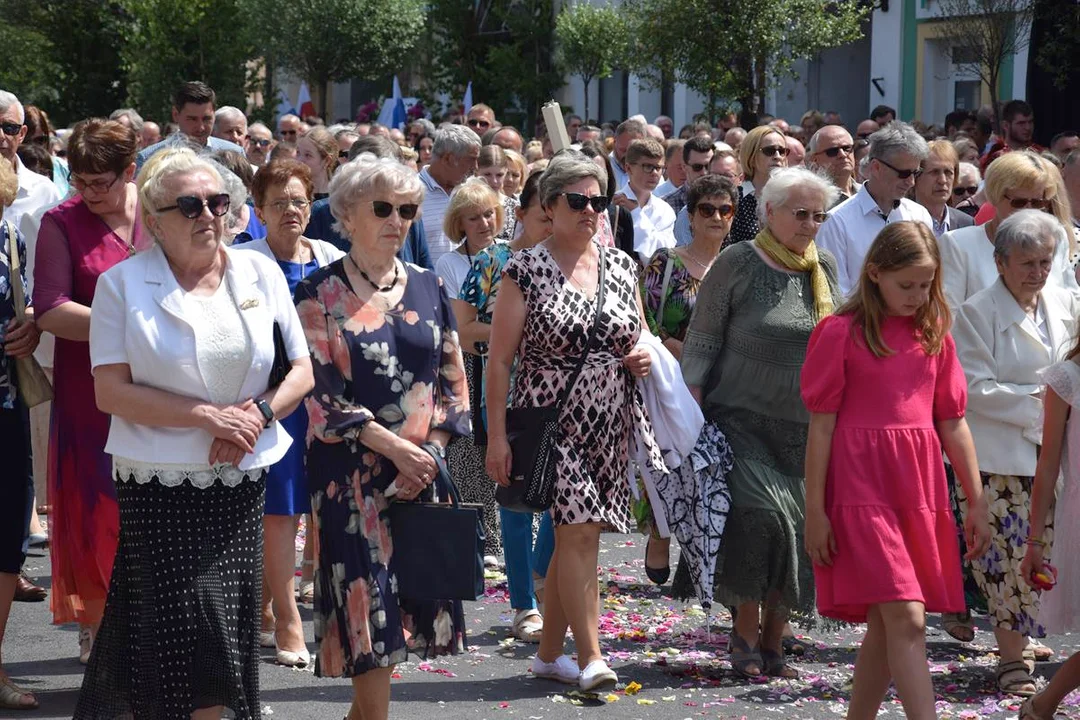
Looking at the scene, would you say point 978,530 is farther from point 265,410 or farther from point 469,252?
point 469,252

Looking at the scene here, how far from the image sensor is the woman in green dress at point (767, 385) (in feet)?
22.9

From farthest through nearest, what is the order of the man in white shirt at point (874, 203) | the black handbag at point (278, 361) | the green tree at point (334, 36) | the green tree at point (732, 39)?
the green tree at point (334, 36) → the green tree at point (732, 39) → the man in white shirt at point (874, 203) → the black handbag at point (278, 361)

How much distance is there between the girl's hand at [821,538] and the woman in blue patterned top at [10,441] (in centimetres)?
304

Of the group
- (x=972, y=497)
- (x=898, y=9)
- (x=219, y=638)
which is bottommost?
(x=219, y=638)

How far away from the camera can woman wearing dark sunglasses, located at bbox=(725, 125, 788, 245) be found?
34.9ft

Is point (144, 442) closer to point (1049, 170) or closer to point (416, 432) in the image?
point (416, 432)

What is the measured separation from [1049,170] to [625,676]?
2.94m

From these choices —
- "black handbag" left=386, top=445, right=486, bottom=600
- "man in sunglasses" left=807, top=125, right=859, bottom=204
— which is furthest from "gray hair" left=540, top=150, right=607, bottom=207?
"man in sunglasses" left=807, top=125, right=859, bottom=204

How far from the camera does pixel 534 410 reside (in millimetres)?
6699

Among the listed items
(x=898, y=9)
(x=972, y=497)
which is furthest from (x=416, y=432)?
(x=898, y=9)

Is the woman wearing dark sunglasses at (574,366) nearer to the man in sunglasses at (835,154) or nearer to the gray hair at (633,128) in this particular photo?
the man in sunglasses at (835,154)

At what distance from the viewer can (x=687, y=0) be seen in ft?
81.8

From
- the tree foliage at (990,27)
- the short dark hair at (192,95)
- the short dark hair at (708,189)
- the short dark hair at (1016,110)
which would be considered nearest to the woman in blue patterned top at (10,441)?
the short dark hair at (708,189)

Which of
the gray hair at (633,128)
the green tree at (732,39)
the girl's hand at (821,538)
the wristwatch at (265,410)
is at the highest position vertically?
the green tree at (732,39)
